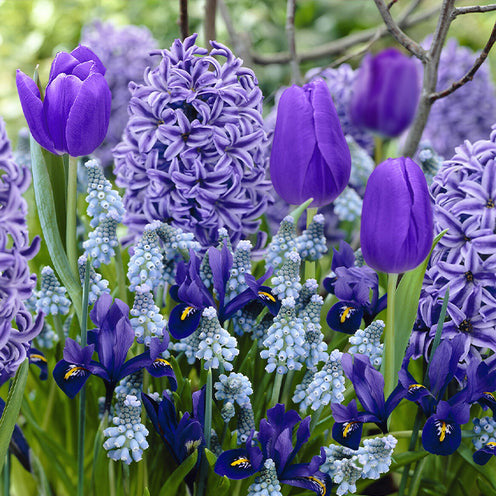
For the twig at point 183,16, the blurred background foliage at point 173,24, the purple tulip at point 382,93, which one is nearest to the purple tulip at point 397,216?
the twig at point 183,16

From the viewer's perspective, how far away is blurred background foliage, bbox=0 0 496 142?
2775mm

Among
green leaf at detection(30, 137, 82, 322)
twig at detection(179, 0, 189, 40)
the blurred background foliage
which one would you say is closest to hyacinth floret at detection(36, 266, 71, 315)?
green leaf at detection(30, 137, 82, 322)

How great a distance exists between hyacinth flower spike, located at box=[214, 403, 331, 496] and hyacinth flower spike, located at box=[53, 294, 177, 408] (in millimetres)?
86

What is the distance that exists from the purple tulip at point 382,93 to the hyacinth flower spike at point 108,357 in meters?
0.70

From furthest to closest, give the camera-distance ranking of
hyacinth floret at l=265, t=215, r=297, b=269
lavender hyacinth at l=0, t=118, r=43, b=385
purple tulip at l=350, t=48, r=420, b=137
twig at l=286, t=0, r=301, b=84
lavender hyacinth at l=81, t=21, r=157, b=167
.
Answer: lavender hyacinth at l=81, t=21, r=157, b=167, purple tulip at l=350, t=48, r=420, b=137, twig at l=286, t=0, r=301, b=84, hyacinth floret at l=265, t=215, r=297, b=269, lavender hyacinth at l=0, t=118, r=43, b=385

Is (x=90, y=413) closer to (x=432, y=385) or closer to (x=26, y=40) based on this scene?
(x=432, y=385)

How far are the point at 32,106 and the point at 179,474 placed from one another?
0.35 m

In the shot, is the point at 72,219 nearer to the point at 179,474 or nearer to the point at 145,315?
the point at 145,315

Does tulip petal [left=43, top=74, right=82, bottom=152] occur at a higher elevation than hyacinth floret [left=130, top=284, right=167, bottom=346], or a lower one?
higher

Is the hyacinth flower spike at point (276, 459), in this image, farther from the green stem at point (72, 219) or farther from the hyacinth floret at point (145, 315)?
the green stem at point (72, 219)

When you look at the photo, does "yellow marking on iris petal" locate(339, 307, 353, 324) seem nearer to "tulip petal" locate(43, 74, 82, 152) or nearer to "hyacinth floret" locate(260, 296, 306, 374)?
"hyacinth floret" locate(260, 296, 306, 374)

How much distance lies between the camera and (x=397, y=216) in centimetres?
55

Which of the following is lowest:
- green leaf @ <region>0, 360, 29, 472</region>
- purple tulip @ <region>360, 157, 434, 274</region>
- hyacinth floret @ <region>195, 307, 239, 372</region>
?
green leaf @ <region>0, 360, 29, 472</region>

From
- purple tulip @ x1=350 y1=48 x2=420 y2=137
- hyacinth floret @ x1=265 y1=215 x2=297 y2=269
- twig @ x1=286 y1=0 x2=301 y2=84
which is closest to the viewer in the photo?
hyacinth floret @ x1=265 y1=215 x2=297 y2=269
